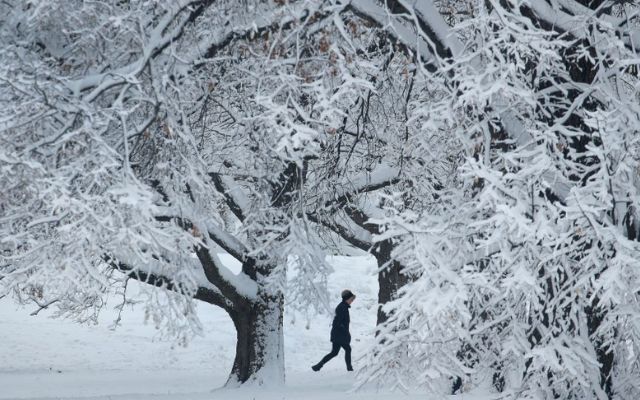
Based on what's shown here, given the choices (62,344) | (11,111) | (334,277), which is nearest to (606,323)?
(11,111)

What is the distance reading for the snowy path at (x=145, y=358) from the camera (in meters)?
15.2

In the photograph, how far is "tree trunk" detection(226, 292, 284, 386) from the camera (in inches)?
538

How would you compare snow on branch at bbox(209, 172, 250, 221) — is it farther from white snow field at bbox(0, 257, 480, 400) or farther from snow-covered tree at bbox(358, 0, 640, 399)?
snow-covered tree at bbox(358, 0, 640, 399)

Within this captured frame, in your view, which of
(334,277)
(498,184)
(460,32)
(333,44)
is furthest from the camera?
(334,277)

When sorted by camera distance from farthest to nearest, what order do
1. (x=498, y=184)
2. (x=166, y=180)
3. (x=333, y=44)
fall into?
1. (x=166, y=180)
2. (x=333, y=44)
3. (x=498, y=184)

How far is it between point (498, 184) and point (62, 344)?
20163 mm

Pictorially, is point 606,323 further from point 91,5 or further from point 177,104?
point 91,5

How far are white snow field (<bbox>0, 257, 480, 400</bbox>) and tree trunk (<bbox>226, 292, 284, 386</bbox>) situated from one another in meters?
0.31

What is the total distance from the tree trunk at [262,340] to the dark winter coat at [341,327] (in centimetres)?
207

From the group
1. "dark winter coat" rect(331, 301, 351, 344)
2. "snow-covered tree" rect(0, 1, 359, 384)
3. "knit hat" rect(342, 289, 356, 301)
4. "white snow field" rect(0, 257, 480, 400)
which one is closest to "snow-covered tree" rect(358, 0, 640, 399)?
"snow-covered tree" rect(0, 1, 359, 384)

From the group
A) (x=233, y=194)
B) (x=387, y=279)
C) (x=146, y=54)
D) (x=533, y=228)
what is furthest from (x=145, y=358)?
(x=533, y=228)

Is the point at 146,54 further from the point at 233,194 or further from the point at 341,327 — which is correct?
the point at 341,327

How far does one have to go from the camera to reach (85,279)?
249 inches

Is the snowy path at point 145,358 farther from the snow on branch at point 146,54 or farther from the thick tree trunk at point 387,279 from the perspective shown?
the snow on branch at point 146,54
